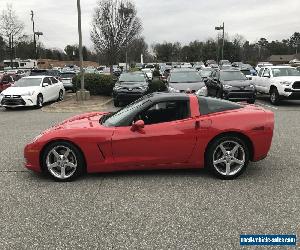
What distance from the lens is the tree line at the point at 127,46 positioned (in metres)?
29.1

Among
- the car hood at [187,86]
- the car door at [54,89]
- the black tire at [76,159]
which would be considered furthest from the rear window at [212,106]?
A: the car door at [54,89]

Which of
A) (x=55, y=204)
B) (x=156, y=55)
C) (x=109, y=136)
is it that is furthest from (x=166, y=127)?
(x=156, y=55)

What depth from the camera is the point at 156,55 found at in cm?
10756

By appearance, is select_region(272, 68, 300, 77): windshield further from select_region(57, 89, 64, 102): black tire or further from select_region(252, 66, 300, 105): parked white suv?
select_region(57, 89, 64, 102): black tire

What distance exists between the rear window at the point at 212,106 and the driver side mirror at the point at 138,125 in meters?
0.97

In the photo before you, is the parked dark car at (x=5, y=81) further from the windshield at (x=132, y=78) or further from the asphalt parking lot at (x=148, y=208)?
the asphalt parking lot at (x=148, y=208)

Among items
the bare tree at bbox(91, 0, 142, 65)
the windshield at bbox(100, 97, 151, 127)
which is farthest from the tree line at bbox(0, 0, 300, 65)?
the windshield at bbox(100, 97, 151, 127)

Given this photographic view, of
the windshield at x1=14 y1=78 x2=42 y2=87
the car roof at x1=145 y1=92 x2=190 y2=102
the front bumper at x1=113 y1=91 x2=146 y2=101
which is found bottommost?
the front bumper at x1=113 y1=91 x2=146 y2=101

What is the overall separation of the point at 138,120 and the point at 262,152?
201 cm

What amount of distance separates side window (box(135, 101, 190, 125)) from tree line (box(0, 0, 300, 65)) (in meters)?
23.9

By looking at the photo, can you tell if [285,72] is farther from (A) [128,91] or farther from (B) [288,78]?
(A) [128,91]

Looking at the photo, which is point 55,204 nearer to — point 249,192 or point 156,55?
point 249,192

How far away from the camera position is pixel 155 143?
212 inches

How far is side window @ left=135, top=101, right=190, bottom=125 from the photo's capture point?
5578mm
